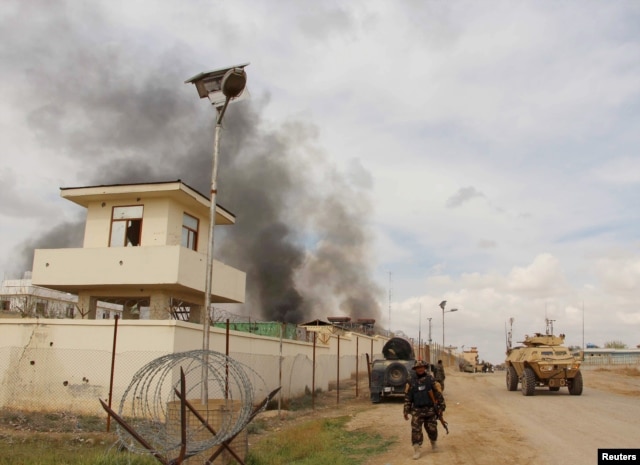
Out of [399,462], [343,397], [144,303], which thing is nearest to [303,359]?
[343,397]

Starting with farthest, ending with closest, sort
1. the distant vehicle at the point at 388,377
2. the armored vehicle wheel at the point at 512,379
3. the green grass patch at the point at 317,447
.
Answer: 1. the armored vehicle wheel at the point at 512,379
2. the distant vehicle at the point at 388,377
3. the green grass patch at the point at 317,447

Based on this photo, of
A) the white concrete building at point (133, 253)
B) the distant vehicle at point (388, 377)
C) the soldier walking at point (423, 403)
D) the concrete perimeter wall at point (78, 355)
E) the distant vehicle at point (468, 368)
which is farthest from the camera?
the distant vehicle at point (468, 368)

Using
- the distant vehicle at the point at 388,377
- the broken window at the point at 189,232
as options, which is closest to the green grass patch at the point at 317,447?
the distant vehicle at the point at 388,377

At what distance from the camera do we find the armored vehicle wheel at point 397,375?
68.7 feet

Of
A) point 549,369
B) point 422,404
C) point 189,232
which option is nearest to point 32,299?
point 189,232

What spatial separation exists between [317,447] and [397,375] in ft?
34.1

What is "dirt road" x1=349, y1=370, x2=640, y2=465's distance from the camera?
10.1 meters

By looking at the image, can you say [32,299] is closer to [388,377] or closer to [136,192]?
[136,192]

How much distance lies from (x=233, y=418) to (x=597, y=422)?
1005cm

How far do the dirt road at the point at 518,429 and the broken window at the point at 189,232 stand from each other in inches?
370

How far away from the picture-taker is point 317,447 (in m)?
11.1

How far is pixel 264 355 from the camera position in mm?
18594

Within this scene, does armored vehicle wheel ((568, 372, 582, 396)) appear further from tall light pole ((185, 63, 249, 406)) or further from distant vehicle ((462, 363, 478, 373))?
distant vehicle ((462, 363, 478, 373))

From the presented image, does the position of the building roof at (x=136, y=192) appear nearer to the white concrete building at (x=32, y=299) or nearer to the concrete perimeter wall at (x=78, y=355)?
the concrete perimeter wall at (x=78, y=355)
